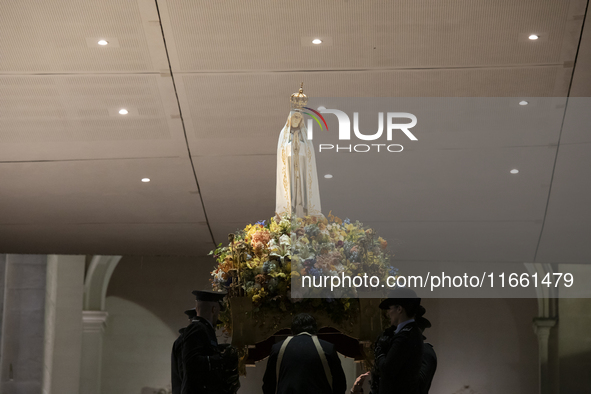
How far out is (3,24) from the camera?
617cm

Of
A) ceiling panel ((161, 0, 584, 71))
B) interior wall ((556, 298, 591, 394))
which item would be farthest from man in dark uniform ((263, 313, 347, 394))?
interior wall ((556, 298, 591, 394))

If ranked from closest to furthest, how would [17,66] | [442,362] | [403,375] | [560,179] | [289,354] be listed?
1. [403,375]
2. [289,354]
3. [17,66]
4. [560,179]
5. [442,362]

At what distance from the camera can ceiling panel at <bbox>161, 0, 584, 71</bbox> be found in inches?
239

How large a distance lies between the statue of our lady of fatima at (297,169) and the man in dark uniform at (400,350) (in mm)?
1606

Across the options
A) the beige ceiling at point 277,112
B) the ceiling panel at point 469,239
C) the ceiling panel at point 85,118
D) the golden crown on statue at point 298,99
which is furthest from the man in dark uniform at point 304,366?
the ceiling panel at point 469,239

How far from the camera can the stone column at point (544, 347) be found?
10.1 metres

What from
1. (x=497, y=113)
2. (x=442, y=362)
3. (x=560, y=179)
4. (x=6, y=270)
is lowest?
(x=442, y=362)

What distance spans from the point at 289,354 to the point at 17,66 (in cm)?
417

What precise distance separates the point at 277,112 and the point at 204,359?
3480mm

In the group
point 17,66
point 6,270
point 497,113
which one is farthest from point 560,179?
point 6,270

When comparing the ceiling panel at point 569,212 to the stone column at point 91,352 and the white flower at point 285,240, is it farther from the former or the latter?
the stone column at point 91,352

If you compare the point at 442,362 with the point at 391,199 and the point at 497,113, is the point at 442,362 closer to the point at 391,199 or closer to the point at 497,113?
the point at 391,199

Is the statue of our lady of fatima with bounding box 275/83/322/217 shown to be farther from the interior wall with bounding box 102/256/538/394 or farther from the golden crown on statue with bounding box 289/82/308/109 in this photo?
the interior wall with bounding box 102/256/538/394

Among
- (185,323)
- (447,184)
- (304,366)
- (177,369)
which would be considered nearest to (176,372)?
(177,369)
